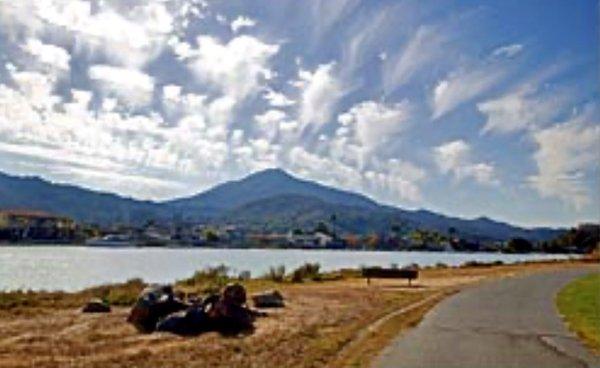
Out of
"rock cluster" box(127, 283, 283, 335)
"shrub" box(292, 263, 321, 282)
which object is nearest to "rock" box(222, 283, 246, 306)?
"rock cluster" box(127, 283, 283, 335)

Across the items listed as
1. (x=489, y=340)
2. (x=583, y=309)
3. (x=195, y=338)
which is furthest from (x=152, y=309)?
(x=583, y=309)

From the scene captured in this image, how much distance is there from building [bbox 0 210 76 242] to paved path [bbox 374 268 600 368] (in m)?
105

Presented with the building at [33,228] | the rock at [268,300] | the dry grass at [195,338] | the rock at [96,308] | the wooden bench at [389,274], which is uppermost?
the building at [33,228]

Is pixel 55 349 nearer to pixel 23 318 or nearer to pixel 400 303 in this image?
pixel 23 318

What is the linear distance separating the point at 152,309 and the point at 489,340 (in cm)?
647

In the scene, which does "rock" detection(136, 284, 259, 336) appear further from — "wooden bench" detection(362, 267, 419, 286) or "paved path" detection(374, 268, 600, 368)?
"wooden bench" detection(362, 267, 419, 286)

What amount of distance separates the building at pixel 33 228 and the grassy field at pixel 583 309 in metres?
99.7

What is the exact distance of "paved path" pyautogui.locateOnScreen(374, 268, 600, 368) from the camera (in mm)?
11398

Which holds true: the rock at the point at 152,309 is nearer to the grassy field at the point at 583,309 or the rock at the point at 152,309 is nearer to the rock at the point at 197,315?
the rock at the point at 197,315

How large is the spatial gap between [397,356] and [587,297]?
13813mm

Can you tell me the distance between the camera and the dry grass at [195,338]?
11594 millimetres

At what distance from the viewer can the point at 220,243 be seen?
149 m

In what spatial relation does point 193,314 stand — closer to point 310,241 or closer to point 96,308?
point 96,308

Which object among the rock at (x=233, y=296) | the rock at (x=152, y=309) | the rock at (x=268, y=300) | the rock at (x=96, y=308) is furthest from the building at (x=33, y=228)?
the rock at (x=233, y=296)
